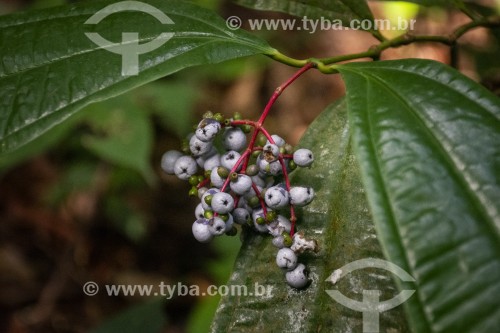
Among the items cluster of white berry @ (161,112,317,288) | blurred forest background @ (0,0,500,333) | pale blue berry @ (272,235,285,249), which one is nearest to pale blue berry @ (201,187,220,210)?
cluster of white berry @ (161,112,317,288)

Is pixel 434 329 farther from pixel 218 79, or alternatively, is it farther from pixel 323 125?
pixel 218 79

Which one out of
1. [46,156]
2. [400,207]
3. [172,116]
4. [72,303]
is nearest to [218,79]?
Answer: [172,116]

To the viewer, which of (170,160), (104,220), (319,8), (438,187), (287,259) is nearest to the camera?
(438,187)

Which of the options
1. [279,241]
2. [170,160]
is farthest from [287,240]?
[170,160]

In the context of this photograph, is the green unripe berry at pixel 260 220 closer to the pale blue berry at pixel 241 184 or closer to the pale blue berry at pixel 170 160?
the pale blue berry at pixel 241 184

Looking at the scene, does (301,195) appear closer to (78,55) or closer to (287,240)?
(287,240)

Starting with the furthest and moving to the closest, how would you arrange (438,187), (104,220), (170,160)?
1. (104,220)
2. (170,160)
3. (438,187)

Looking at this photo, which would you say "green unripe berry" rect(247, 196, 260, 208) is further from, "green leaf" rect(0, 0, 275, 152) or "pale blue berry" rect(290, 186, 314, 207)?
"green leaf" rect(0, 0, 275, 152)
